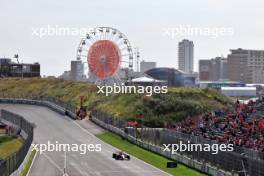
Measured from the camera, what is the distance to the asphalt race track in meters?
51.2

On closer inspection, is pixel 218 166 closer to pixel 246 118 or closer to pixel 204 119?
pixel 246 118

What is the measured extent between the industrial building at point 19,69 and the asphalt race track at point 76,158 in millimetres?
98125

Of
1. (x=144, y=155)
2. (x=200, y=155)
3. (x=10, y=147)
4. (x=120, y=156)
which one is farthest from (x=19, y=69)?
(x=200, y=155)

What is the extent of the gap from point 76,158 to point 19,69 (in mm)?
134712

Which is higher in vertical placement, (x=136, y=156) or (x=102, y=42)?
(x=102, y=42)

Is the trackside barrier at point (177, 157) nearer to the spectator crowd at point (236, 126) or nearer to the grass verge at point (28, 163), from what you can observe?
the spectator crowd at point (236, 126)

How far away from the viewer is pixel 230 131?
56.0 m

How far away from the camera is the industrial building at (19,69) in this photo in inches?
7441

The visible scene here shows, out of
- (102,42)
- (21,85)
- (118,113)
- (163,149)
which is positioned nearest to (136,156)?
(163,149)

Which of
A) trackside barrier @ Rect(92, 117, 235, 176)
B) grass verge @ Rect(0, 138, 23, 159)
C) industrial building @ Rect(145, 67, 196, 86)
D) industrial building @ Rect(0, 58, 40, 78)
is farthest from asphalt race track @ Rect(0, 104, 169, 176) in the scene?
industrial building @ Rect(0, 58, 40, 78)

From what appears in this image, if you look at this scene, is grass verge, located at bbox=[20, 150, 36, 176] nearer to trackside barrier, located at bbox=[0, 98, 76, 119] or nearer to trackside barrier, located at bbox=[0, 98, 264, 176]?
trackside barrier, located at bbox=[0, 98, 264, 176]

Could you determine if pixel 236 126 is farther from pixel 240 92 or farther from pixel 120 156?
pixel 240 92

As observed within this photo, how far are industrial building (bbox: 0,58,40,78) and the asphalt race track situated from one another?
98.1 meters

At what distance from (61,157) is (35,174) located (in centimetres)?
1081
